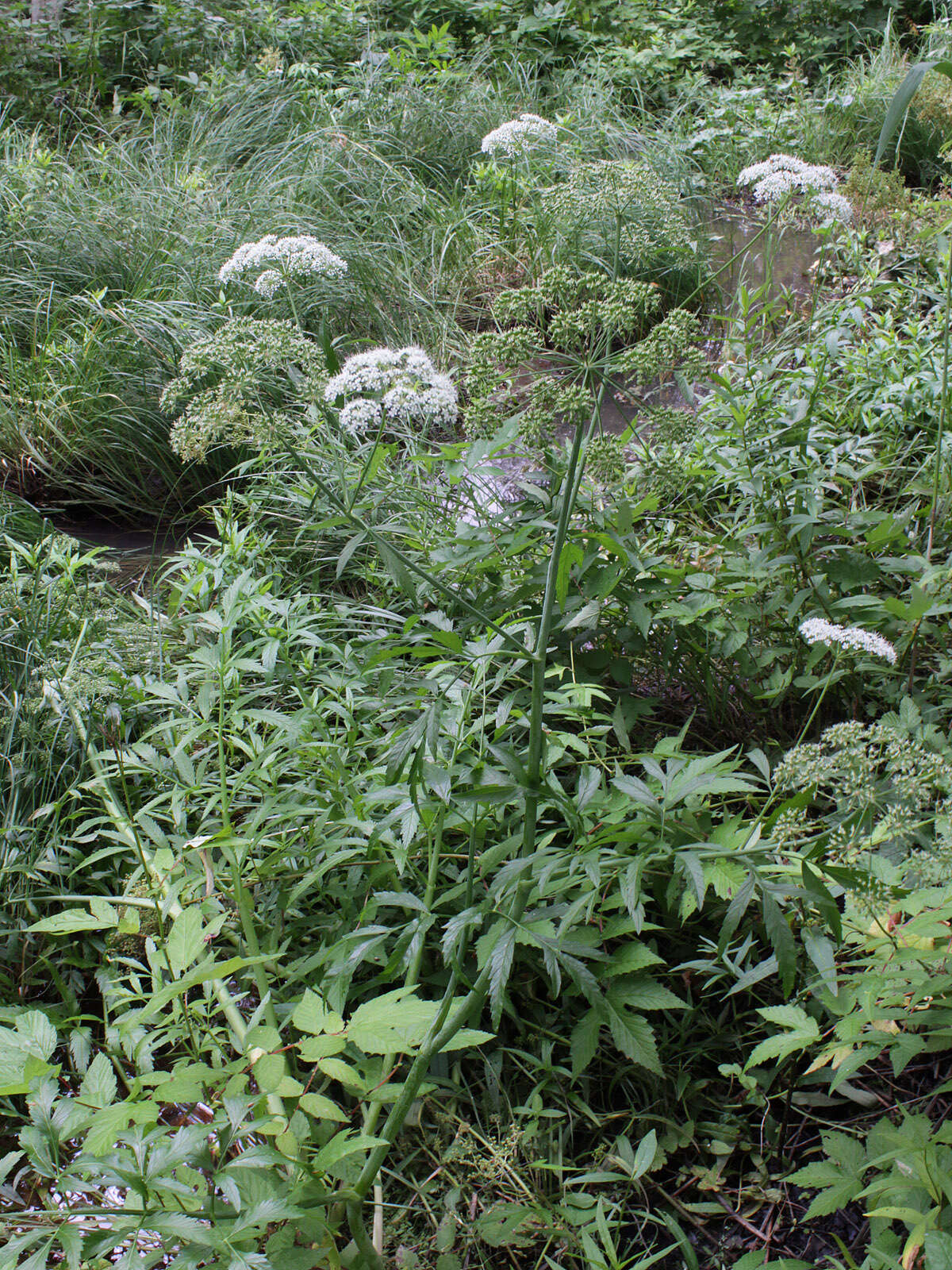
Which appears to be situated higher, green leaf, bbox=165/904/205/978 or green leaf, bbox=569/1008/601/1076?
green leaf, bbox=165/904/205/978

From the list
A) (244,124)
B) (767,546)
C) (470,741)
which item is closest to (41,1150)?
(470,741)

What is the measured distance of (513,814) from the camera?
2.02 metres

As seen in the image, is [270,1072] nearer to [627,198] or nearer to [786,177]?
[627,198]

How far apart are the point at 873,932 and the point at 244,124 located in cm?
681

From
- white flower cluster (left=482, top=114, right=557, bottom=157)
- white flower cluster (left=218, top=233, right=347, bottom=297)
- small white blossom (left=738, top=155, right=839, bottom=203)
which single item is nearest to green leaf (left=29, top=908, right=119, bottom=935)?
white flower cluster (left=218, top=233, right=347, bottom=297)

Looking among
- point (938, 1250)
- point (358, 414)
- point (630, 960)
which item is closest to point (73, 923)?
point (630, 960)

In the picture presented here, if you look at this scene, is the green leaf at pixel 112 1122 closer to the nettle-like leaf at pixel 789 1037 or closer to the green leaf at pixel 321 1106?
the green leaf at pixel 321 1106

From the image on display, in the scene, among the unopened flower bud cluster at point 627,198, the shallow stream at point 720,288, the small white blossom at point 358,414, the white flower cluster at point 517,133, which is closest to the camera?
the unopened flower bud cluster at point 627,198

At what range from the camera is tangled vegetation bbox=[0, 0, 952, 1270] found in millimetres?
1394

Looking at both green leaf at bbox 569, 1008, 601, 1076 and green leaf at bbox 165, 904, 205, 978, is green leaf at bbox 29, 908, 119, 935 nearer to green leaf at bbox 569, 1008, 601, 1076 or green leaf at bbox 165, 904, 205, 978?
green leaf at bbox 165, 904, 205, 978

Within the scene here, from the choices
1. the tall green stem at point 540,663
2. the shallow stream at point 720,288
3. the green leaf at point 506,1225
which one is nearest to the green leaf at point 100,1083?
the green leaf at point 506,1225


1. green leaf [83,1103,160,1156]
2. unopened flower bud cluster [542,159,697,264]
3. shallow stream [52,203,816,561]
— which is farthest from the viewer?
shallow stream [52,203,816,561]

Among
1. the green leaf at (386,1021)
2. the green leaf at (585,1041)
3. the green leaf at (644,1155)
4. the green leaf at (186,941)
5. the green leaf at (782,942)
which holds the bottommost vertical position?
the green leaf at (644,1155)

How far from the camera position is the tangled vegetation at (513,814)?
1.39 m
